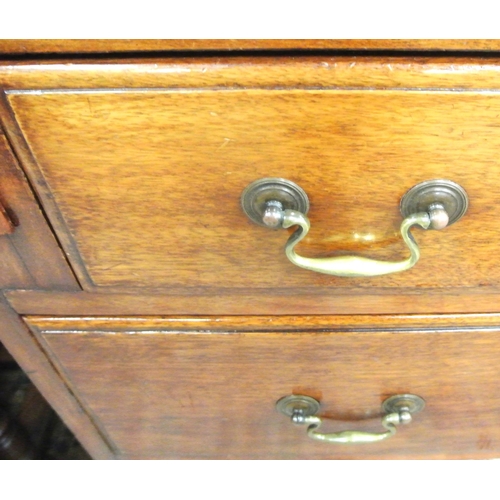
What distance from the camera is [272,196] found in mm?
274

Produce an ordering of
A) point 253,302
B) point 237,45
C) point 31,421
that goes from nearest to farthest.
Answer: point 237,45, point 253,302, point 31,421

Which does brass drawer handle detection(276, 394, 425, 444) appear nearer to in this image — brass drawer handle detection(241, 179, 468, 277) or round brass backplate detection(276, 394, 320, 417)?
round brass backplate detection(276, 394, 320, 417)

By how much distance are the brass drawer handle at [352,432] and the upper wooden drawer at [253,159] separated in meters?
0.15

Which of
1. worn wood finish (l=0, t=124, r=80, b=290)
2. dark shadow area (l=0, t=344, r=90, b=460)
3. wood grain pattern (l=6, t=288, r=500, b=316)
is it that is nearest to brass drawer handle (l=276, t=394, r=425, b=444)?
wood grain pattern (l=6, t=288, r=500, b=316)

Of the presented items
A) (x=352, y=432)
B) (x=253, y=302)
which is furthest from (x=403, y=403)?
(x=253, y=302)

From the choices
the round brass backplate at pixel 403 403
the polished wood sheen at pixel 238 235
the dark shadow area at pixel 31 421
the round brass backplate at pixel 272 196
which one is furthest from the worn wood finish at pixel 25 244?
the dark shadow area at pixel 31 421

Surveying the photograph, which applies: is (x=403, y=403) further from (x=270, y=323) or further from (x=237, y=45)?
(x=237, y=45)

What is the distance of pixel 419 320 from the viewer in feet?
1.22

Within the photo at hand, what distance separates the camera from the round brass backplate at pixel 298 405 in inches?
17.4

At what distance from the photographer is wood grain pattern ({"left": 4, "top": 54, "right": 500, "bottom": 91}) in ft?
0.75

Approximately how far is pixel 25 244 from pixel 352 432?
1.04 feet

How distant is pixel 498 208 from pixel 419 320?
4.7 inches
